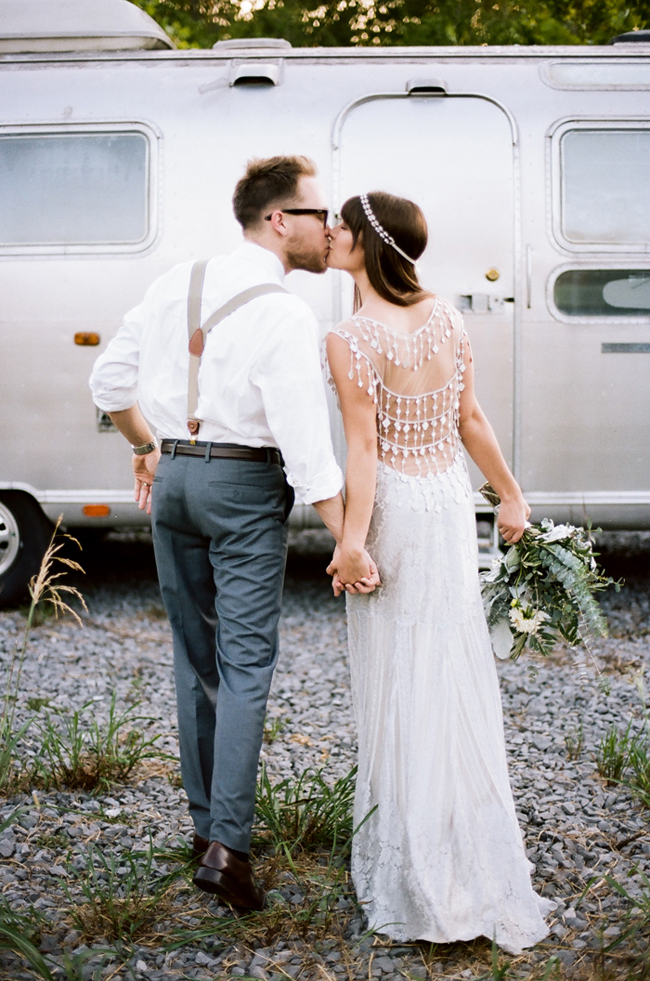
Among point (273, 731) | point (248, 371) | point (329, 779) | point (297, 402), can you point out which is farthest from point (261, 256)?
point (273, 731)

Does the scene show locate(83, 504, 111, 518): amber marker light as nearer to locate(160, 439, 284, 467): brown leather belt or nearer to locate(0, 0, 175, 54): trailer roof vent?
locate(0, 0, 175, 54): trailer roof vent

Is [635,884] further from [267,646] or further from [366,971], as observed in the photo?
[267,646]

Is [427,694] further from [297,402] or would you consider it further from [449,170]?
[449,170]

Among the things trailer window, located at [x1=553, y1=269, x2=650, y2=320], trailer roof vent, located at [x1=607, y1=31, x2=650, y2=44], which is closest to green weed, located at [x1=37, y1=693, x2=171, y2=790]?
trailer window, located at [x1=553, y1=269, x2=650, y2=320]

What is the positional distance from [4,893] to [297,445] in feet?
4.75

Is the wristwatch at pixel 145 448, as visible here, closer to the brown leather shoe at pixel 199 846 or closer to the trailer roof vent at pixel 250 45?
the brown leather shoe at pixel 199 846

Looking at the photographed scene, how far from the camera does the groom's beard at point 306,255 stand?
264 centimetres

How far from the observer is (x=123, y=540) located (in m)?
8.07

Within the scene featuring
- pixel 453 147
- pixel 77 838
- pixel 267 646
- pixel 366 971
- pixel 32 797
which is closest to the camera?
pixel 366 971

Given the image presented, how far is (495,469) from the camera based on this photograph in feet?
9.07

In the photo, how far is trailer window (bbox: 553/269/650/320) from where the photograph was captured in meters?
5.19

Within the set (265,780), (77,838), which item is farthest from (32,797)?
(265,780)

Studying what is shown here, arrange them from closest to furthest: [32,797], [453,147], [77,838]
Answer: [77,838]
[32,797]
[453,147]

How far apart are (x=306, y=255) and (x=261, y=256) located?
13 cm
